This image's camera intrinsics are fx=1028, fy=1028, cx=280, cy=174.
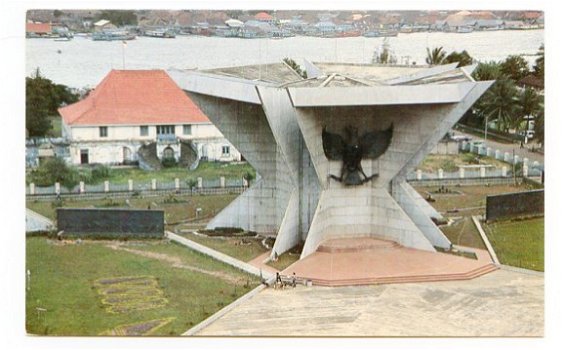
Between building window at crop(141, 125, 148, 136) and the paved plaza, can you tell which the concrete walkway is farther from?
the paved plaza

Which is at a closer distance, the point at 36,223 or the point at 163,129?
the point at 36,223

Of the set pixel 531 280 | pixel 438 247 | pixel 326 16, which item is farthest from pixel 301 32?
pixel 531 280

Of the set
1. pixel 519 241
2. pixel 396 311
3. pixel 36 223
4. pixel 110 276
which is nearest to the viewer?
pixel 396 311

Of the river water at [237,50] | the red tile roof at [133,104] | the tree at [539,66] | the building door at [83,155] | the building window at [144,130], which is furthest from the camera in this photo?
the building window at [144,130]

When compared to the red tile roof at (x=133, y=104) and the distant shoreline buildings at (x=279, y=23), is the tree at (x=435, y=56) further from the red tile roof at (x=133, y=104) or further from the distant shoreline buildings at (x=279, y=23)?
the red tile roof at (x=133, y=104)

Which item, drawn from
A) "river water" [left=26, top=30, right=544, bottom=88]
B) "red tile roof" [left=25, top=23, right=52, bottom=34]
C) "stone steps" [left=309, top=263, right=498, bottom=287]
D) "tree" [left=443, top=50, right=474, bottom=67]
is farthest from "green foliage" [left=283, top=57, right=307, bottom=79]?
"stone steps" [left=309, top=263, right=498, bottom=287]

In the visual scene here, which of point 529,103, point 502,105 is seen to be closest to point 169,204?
point 502,105

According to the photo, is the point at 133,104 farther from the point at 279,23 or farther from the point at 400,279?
the point at 400,279

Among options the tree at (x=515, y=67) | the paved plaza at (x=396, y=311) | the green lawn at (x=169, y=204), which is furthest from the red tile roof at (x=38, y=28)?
the tree at (x=515, y=67)
